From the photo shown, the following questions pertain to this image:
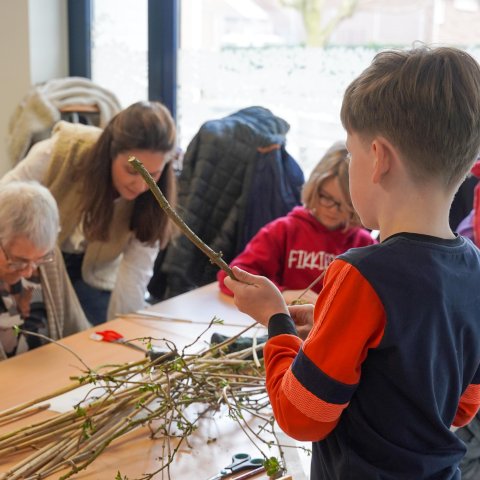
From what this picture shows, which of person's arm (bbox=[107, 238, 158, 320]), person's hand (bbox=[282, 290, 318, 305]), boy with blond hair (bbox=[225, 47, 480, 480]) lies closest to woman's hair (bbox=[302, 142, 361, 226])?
person's hand (bbox=[282, 290, 318, 305])

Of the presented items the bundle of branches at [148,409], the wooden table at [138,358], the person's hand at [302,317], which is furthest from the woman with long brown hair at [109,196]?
the person's hand at [302,317]

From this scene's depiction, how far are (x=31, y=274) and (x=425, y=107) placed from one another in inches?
53.4

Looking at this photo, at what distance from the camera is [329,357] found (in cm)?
92

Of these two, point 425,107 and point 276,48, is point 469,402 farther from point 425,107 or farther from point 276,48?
point 276,48

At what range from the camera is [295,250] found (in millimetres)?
2416

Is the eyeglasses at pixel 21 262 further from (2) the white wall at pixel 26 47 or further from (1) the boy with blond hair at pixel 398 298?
(2) the white wall at pixel 26 47

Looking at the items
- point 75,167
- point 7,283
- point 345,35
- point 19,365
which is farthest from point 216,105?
point 19,365

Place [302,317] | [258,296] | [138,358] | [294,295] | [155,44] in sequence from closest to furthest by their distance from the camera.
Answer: [258,296]
[302,317]
[138,358]
[294,295]
[155,44]

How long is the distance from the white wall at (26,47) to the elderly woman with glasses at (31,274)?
6.00 feet

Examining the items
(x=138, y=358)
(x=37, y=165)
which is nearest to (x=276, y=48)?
(x=37, y=165)

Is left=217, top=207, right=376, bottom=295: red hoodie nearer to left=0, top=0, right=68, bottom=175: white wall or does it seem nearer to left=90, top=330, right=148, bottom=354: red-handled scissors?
left=90, top=330, right=148, bottom=354: red-handled scissors

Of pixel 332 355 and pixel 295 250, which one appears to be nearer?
pixel 332 355

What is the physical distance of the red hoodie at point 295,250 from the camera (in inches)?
94.9

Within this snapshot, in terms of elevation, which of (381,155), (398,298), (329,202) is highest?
(381,155)
